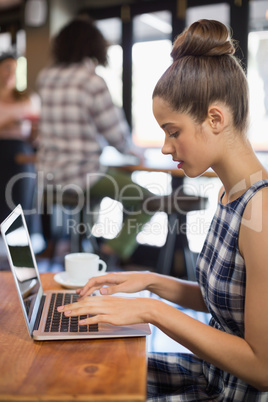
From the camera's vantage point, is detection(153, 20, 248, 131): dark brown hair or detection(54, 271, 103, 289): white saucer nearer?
detection(153, 20, 248, 131): dark brown hair

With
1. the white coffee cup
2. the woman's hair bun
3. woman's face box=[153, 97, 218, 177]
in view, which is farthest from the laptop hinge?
the woman's hair bun

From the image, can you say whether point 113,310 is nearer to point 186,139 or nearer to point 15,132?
point 186,139

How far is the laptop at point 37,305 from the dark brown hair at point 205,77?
474 millimetres

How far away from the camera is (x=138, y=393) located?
2.44ft

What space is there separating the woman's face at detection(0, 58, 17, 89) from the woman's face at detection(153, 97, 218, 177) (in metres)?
2.87

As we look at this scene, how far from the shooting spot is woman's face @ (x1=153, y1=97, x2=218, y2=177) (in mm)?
1098

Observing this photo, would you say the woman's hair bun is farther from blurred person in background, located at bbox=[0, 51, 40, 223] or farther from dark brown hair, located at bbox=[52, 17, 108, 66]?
blurred person in background, located at bbox=[0, 51, 40, 223]

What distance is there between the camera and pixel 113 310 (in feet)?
3.13

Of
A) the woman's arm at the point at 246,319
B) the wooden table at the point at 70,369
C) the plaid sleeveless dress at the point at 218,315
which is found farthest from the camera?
the plaid sleeveless dress at the point at 218,315

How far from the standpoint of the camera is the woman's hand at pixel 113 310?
0.94 m

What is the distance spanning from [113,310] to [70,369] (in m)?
0.16

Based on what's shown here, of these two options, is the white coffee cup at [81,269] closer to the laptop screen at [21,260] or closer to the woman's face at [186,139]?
the laptop screen at [21,260]

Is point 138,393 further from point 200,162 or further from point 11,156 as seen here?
point 11,156

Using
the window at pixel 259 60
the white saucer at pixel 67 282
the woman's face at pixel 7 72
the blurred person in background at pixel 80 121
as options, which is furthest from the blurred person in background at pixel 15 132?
the white saucer at pixel 67 282
